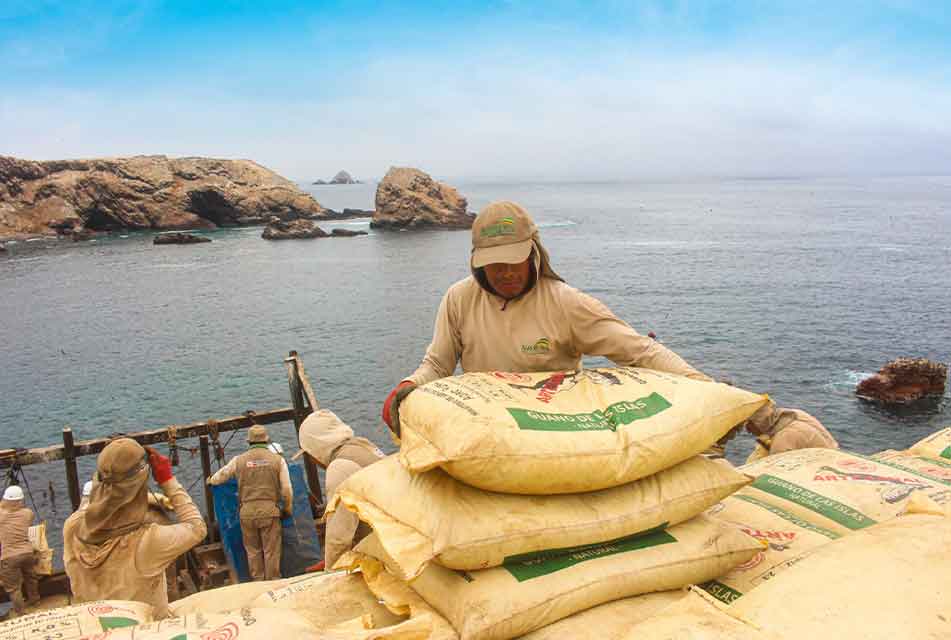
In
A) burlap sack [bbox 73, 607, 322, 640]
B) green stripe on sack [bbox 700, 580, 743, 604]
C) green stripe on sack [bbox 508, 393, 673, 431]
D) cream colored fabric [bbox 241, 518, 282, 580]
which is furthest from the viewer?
cream colored fabric [bbox 241, 518, 282, 580]

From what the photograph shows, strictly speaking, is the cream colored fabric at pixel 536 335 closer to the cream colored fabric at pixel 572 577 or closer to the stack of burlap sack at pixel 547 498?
the stack of burlap sack at pixel 547 498

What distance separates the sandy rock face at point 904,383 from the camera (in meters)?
25.3

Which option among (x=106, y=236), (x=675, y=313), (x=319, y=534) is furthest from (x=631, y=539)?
(x=106, y=236)

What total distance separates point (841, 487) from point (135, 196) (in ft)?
351

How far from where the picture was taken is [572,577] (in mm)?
3420

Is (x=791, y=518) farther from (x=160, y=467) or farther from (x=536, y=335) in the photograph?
(x=160, y=467)

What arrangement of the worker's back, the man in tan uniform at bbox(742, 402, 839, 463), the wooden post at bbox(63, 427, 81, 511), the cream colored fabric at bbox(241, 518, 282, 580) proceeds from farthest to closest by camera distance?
the wooden post at bbox(63, 427, 81, 511) < the cream colored fabric at bbox(241, 518, 282, 580) < the worker's back < the man in tan uniform at bbox(742, 402, 839, 463)

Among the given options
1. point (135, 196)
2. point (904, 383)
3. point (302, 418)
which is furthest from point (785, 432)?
point (135, 196)

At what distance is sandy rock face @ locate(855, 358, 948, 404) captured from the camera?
25328mm

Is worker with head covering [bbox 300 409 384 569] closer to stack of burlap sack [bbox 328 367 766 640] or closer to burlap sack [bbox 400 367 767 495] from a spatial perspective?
stack of burlap sack [bbox 328 367 766 640]

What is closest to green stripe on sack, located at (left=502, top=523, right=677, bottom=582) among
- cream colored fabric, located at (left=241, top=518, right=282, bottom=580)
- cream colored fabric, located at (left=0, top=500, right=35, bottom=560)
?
cream colored fabric, located at (left=241, top=518, right=282, bottom=580)

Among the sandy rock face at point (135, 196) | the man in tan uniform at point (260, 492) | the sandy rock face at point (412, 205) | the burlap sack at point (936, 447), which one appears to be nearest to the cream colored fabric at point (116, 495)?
the man in tan uniform at point (260, 492)

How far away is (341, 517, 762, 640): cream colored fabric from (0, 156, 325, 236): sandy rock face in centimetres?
10230

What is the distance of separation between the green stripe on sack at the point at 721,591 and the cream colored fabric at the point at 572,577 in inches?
2.9
